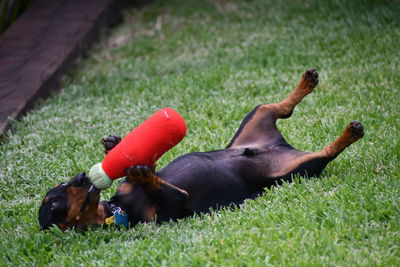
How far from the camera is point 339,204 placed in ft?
11.6

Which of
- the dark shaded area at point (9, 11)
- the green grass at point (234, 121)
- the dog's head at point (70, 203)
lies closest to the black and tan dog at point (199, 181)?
the dog's head at point (70, 203)

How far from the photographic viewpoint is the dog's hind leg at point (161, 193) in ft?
11.0

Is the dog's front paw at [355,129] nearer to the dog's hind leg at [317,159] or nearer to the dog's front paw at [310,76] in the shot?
the dog's hind leg at [317,159]

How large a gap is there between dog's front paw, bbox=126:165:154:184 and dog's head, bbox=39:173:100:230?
314mm

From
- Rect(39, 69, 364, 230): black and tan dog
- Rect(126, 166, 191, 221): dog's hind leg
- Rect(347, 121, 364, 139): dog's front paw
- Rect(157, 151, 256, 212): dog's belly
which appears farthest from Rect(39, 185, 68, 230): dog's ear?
Rect(347, 121, 364, 139): dog's front paw

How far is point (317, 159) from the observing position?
4000 millimetres

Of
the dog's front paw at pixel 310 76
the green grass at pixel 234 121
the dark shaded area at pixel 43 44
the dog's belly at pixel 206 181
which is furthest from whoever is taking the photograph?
the dark shaded area at pixel 43 44

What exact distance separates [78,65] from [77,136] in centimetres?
251

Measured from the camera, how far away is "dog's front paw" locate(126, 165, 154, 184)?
10.9ft

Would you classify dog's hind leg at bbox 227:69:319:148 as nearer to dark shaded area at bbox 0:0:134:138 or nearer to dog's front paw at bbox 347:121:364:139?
dog's front paw at bbox 347:121:364:139

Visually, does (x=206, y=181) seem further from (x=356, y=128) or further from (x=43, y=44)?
(x=43, y=44)

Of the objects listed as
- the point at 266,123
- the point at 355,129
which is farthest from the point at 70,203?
the point at 355,129

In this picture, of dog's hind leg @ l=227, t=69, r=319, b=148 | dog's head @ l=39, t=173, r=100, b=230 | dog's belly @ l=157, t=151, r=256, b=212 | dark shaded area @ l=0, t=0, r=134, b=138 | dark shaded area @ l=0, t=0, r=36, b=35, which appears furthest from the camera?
dark shaded area @ l=0, t=0, r=36, b=35

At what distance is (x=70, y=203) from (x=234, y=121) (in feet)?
7.94
